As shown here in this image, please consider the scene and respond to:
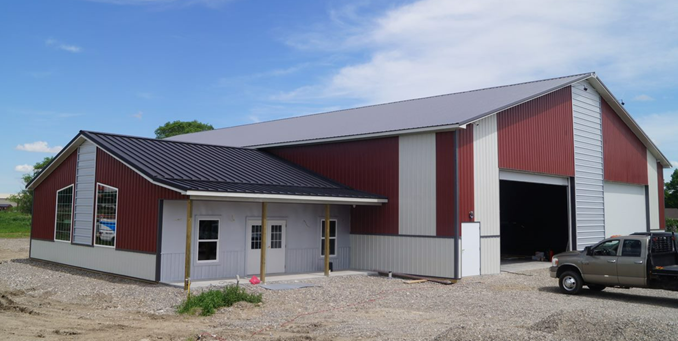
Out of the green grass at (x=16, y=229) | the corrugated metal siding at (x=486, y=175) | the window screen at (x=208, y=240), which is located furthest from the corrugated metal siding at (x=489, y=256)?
Answer: the green grass at (x=16, y=229)

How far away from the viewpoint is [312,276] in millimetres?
19312

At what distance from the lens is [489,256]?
66.6ft

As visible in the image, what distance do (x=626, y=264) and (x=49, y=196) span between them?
20.4 metres

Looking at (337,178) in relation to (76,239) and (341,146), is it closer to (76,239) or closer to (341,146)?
(341,146)

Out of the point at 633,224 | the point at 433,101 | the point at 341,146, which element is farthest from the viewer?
the point at 633,224

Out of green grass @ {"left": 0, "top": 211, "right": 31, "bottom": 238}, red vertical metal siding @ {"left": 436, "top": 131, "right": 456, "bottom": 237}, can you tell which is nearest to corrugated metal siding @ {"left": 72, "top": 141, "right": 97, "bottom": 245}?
red vertical metal siding @ {"left": 436, "top": 131, "right": 456, "bottom": 237}

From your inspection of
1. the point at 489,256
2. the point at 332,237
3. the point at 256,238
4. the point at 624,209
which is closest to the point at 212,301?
the point at 256,238

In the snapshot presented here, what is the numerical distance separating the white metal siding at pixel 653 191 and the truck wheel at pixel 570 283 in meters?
18.1

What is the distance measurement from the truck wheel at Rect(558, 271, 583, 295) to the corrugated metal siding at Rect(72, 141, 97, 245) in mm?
15037

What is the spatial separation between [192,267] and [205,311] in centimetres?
541

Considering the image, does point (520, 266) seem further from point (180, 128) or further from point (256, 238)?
point (180, 128)

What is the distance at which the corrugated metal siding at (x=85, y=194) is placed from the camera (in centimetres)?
1984

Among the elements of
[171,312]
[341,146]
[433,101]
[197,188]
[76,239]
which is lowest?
[171,312]

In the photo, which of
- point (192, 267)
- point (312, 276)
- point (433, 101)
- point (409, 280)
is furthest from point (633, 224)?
point (192, 267)
